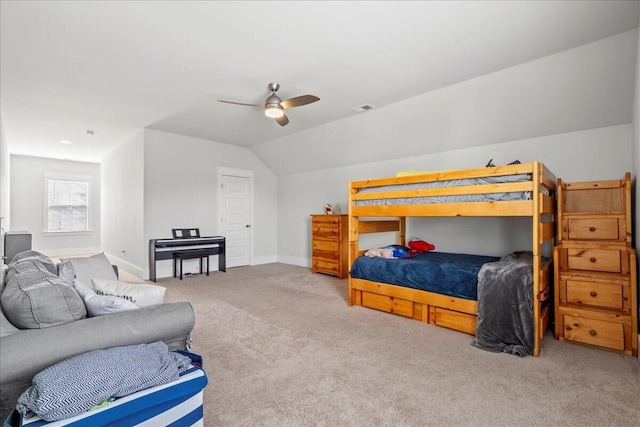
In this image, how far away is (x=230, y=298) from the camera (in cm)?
421

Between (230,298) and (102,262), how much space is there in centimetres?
174

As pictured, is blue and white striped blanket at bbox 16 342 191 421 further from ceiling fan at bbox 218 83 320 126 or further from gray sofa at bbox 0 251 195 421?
ceiling fan at bbox 218 83 320 126

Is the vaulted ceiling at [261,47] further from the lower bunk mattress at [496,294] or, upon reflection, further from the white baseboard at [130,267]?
the white baseboard at [130,267]

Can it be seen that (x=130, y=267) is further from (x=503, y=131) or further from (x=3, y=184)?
(x=503, y=131)

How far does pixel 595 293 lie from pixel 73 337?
11.9 ft

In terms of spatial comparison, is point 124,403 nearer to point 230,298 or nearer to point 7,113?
point 230,298

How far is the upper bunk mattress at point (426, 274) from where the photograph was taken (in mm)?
2965

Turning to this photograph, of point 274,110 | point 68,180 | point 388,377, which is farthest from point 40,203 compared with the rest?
point 388,377

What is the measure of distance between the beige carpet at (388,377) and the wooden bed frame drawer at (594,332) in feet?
0.24

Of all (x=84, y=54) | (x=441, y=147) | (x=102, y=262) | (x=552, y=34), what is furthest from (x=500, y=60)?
(x=102, y=262)

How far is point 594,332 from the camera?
259 cm

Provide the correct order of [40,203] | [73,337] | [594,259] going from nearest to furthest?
[73,337] → [594,259] → [40,203]

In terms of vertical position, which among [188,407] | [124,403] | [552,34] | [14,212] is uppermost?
[552,34]

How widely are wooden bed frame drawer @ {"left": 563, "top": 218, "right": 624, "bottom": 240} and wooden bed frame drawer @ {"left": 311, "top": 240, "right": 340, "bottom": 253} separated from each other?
3.36 metres
